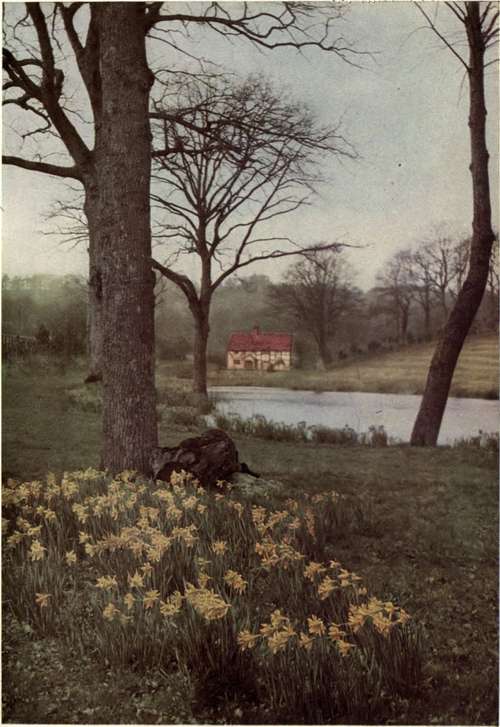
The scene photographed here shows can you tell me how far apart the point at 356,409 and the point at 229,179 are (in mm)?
1425

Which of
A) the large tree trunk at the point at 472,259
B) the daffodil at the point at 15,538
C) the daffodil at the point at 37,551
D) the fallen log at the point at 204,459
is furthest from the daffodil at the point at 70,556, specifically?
the large tree trunk at the point at 472,259

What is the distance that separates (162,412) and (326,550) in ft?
3.70

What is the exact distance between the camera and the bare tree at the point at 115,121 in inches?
131

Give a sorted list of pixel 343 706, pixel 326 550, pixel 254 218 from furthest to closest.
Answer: pixel 254 218 < pixel 326 550 < pixel 343 706

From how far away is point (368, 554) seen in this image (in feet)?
9.89

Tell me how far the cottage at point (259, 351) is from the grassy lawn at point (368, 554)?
0.43 metres

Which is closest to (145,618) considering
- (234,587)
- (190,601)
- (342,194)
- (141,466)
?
(190,601)

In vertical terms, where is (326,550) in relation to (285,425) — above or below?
below

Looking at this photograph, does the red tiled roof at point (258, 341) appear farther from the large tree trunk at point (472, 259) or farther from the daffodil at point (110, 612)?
the daffodil at point (110, 612)

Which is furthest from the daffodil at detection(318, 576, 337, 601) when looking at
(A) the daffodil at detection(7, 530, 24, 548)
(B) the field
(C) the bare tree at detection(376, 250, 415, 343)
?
(A) the daffodil at detection(7, 530, 24, 548)

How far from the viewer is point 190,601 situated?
2736 mm

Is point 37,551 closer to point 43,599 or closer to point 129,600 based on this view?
point 43,599

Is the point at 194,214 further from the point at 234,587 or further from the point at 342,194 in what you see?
the point at 234,587

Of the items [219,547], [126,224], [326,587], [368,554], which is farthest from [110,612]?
[126,224]
